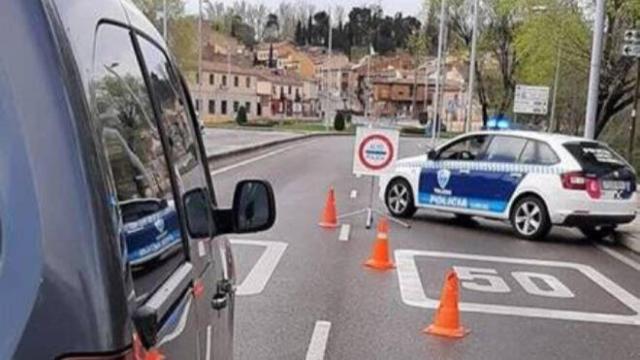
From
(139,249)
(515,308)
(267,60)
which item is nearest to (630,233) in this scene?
(515,308)

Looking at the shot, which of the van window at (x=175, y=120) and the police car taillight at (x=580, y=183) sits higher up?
the van window at (x=175, y=120)

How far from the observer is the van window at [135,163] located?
193cm

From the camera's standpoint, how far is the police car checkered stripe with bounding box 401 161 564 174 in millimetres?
13393

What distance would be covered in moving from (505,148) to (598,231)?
1936mm

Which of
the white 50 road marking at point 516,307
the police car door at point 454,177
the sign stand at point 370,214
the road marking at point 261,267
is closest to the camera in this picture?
the white 50 road marking at point 516,307

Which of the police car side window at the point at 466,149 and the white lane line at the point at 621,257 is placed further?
the police car side window at the point at 466,149

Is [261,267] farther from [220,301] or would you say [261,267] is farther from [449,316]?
[220,301]

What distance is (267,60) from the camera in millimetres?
162375

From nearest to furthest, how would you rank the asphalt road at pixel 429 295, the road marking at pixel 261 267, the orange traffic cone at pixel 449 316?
the asphalt road at pixel 429 295 < the orange traffic cone at pixel 449 316 < the road marking at pixel 261 267

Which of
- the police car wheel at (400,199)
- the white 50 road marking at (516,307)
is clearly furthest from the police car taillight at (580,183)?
the police car wheel at (400,199)

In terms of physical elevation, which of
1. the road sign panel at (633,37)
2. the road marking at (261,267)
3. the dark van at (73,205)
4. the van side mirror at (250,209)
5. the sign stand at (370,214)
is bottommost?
the sign stand at (370,214)

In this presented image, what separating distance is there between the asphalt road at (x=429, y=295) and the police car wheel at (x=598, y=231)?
25 centimetres

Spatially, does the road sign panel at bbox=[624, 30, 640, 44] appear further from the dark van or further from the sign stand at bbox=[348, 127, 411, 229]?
the dark van

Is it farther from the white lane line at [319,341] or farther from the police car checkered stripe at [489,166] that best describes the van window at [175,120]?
the police car checkered stripe at [489,166]
